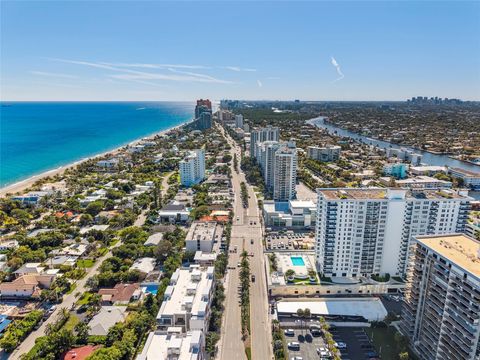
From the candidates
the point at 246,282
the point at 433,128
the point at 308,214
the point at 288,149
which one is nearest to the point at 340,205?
the point at 246,282

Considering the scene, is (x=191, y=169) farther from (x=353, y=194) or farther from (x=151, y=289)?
(x=353, y=194)

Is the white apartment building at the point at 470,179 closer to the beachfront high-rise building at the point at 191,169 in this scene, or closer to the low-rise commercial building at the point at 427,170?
the low-rise commercial building at the point at 427,170

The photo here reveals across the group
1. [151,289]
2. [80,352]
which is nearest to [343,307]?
[151,289]

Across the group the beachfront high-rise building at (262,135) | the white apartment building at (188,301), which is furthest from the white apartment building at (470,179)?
the white apartment building at (188,301)

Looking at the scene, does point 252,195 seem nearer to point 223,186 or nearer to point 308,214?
point 223,186

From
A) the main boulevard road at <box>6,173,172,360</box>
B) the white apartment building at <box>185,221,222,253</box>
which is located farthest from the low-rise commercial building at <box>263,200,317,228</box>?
the main boulevard road at <box>6,173,172,360</box>

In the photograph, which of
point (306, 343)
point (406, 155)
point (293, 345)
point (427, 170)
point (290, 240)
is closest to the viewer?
point (293, 345)
